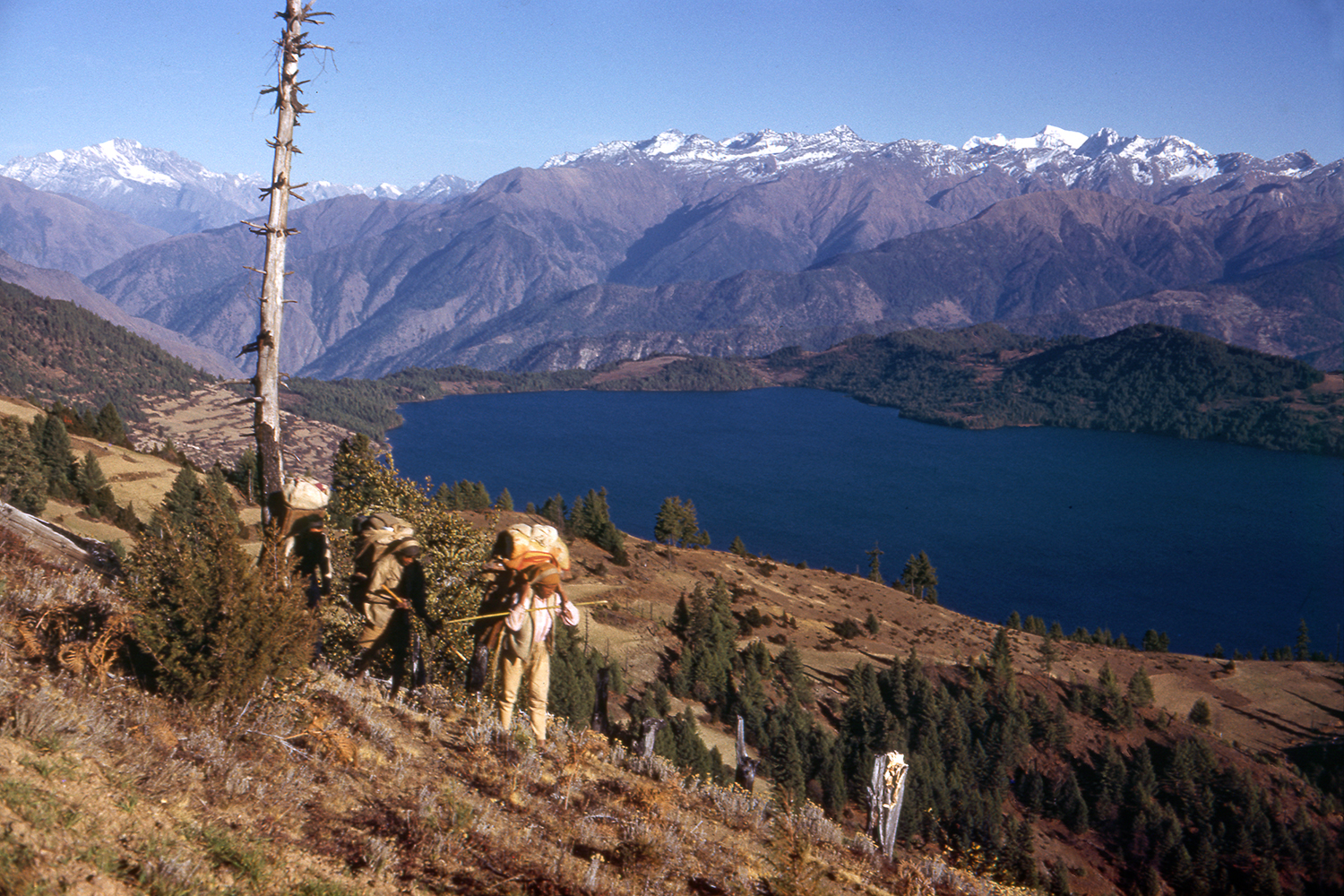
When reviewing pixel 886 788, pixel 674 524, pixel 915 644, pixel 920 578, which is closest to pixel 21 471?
pixel 886 788

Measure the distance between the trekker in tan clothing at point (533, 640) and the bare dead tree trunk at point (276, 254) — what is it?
170 inches

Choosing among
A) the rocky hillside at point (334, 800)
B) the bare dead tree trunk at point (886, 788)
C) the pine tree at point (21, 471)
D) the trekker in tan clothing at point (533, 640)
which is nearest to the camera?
the rocky hillside at point (334, 800)

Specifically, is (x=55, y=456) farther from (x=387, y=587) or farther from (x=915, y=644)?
(x=915, y=644)

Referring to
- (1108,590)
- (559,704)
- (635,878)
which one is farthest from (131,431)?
(635,878)

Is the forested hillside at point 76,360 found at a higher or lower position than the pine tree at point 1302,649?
higher

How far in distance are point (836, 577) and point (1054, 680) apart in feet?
77.7

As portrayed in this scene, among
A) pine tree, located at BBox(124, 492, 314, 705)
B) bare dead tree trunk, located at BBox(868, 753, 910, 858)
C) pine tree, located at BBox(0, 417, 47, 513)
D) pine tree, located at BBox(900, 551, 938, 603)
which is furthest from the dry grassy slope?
pine tree, located at BBox(124, 492, 314, 705)

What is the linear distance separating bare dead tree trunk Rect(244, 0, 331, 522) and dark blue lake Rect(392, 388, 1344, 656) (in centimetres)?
9570

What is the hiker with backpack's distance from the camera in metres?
10.9

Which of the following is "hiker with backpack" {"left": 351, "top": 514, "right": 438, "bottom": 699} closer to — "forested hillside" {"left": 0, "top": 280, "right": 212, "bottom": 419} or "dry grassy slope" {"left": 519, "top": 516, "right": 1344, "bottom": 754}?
"dry grassy slope" {"left": 519, "top": 516, "right": 1344, "bottom": 754}

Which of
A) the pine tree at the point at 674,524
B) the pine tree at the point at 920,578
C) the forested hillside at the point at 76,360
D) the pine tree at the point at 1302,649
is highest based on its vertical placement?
the forested hillside at the point at 76,360

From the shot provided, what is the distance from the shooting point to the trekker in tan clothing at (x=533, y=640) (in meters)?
9.39

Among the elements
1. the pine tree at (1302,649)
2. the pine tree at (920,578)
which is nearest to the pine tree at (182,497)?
the pine tree at (920,578)

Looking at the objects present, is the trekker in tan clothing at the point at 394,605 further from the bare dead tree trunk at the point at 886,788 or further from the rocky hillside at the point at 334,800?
the bare dead tree trunk at the point at 886,788
